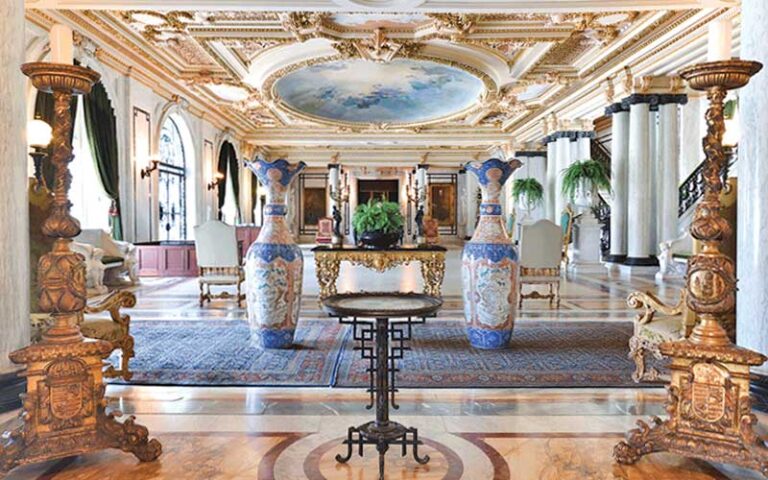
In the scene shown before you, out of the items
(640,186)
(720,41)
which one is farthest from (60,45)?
(640,186)

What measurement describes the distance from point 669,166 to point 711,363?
9.06 meters

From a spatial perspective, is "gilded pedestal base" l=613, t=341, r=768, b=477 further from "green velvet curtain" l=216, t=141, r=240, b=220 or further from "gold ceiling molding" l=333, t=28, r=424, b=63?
"green velvet curtain" l=216, t=141, r=240, b=220

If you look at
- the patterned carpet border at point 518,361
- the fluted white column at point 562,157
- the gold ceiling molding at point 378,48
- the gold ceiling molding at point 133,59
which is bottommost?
the patterned carpet border at point 518,361

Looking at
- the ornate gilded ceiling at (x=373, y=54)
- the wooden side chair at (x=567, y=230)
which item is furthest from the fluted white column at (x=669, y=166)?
the ornate gilded ceiling at (x=373, y=54)

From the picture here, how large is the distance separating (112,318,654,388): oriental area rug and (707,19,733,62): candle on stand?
2.21m

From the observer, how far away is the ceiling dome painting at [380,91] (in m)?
11.0

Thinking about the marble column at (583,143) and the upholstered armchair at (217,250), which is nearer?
the upholstered armchair at (217,250)

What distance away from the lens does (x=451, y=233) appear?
25.0 meters

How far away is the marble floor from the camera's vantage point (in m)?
2.23

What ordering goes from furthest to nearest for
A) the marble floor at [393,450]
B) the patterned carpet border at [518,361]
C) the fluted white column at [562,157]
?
the fluted white column at [562,157], the patterned carpet border at [518,361], the marble floor at [393,450]

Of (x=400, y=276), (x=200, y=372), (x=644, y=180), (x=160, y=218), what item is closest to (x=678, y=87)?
(x=644, y=180)

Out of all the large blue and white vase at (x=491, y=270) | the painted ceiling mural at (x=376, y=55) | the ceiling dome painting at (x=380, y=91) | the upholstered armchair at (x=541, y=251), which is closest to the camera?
the large blue and white vase at (x=491, y=270)

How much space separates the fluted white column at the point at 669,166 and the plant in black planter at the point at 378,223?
21.8ft

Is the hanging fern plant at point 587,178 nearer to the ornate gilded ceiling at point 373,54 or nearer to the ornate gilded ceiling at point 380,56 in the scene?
the ornate gilded ceiling at point 380,56
